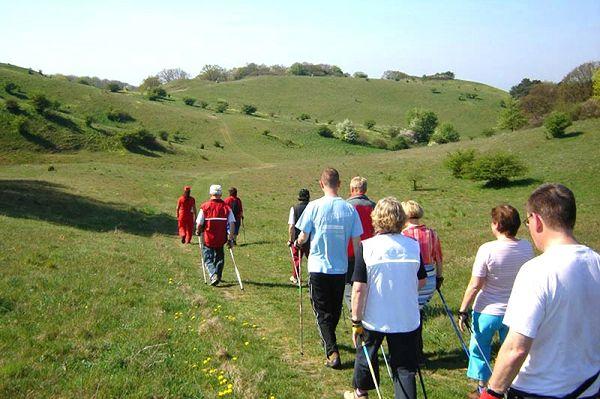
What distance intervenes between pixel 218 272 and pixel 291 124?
8558 cm

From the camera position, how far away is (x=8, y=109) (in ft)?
185

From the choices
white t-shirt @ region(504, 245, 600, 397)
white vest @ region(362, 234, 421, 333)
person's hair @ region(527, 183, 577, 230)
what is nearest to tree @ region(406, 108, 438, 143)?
white vest @ region(362, 234, 421, 333)

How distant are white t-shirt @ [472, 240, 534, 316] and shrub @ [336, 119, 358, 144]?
3288 inches

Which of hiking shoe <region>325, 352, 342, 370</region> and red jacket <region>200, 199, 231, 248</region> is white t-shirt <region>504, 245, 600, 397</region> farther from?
red jacket <region>200, 199, 231, 248</region>

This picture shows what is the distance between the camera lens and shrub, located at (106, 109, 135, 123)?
75.2m

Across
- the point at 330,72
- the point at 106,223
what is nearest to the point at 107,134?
the point at 106,223

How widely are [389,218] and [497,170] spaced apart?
33.5 meters

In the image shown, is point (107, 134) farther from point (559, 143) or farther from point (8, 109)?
point (559, 143)

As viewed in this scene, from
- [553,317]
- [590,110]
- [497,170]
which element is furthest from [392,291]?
[590,110]

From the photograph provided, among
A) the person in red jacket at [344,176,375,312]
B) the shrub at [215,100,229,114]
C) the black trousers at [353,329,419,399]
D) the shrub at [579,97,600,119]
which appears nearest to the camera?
the black trousers at [353,329,419,399]

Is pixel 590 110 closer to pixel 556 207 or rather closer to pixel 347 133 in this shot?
pixel 347 133

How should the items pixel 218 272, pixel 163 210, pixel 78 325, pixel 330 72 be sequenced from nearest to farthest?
pixel 78 325 < pixel 218 272 < pixel 163 210 < pixel 330 72

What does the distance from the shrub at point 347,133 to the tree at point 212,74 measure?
108 m

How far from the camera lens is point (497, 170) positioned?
35.4 m
